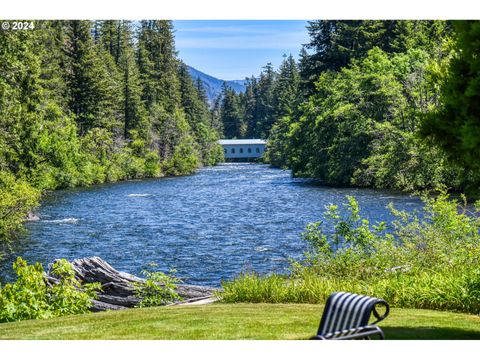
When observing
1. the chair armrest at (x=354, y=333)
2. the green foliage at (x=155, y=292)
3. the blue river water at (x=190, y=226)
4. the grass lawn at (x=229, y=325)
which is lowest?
the blue river water at (x=190, y=226)

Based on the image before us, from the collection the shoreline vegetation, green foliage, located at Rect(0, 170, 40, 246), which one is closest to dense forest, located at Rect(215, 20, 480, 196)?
the shoreline vegetation

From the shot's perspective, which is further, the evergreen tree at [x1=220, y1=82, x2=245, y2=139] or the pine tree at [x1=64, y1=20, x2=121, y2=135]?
the evergreen tree at [x1=220, y1=82, x2=245, y2=139]

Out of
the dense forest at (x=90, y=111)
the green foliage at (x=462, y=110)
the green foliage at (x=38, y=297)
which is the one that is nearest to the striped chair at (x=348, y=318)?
the green foliage at (x=462, y=110)

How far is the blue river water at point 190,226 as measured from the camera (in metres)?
20.7

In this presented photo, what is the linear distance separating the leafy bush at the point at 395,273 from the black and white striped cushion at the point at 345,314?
3.89 meters

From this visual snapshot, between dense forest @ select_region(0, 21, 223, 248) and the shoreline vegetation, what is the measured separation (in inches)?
5.6

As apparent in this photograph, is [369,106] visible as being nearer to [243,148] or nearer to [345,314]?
[345,314]

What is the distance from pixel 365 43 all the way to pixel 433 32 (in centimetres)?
598

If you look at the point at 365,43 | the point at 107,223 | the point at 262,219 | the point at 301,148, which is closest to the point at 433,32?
the point at 365,43

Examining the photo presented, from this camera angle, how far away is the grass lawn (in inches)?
314

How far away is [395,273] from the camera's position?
37.6ft

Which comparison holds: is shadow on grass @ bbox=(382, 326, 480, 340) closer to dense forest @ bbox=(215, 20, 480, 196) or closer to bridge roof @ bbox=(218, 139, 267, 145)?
dense forest @ bbox=(215, 20, 480, 196)

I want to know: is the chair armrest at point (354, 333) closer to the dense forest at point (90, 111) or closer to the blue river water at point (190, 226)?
the blue river water at point (190, 226)
